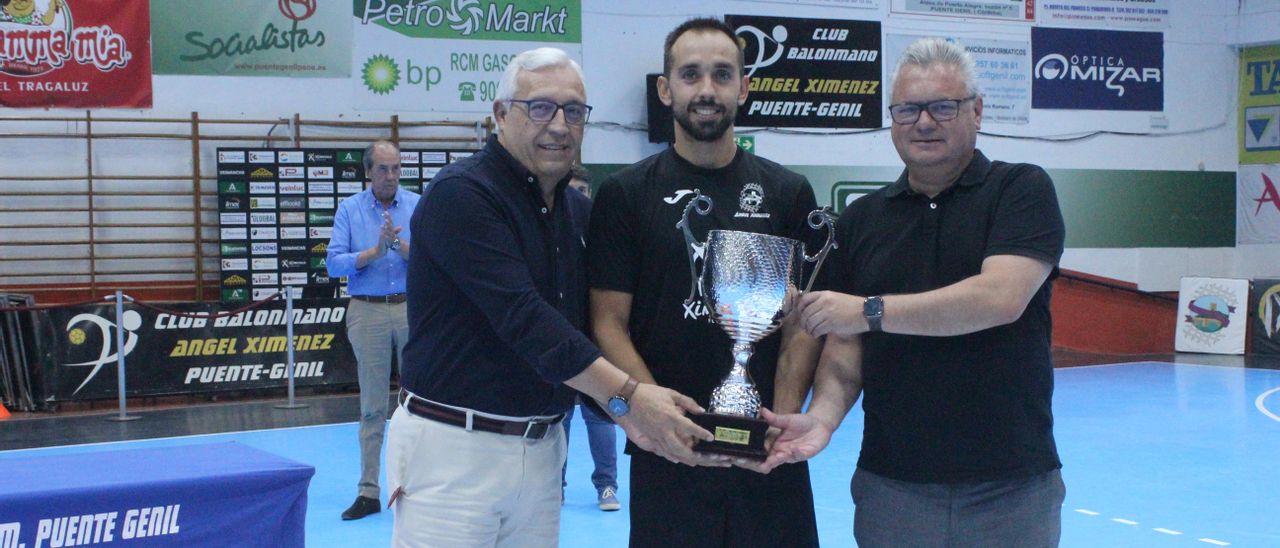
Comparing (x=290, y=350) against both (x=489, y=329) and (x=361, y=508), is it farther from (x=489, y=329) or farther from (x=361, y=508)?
(x=489, y=329)

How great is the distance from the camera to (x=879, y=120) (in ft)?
49.0

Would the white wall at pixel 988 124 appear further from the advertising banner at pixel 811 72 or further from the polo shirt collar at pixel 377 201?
the polo shirt collar at pixel 377 201

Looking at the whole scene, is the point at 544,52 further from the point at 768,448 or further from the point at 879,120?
the point at 879,120

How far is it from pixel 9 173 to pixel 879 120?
1004cm

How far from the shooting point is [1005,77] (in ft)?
51.7

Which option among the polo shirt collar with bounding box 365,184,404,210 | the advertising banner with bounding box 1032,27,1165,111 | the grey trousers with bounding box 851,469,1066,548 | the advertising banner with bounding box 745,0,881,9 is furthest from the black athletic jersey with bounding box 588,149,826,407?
the advertising banner with bounding box 1032,27,1165,111

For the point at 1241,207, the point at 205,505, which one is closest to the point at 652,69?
the point at 1241,207

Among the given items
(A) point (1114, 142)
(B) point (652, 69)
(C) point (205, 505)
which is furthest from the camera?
(A) point (1114, 142)

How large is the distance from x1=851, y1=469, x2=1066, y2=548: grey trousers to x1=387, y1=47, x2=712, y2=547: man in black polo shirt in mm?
586

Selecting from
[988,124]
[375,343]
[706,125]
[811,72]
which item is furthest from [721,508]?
[988,124]

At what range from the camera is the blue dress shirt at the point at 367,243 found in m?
6.52

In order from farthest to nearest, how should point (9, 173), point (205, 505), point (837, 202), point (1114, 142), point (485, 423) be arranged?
point (1114, 142) < point (837, 202) < point (9, 173) < point (205, 505) < point (485, 423)

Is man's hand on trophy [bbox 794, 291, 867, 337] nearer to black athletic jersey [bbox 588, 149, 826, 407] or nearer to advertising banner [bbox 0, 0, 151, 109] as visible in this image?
black athletic jersey [bbox 588, 149, 826, 407]

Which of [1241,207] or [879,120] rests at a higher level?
[879,120]
